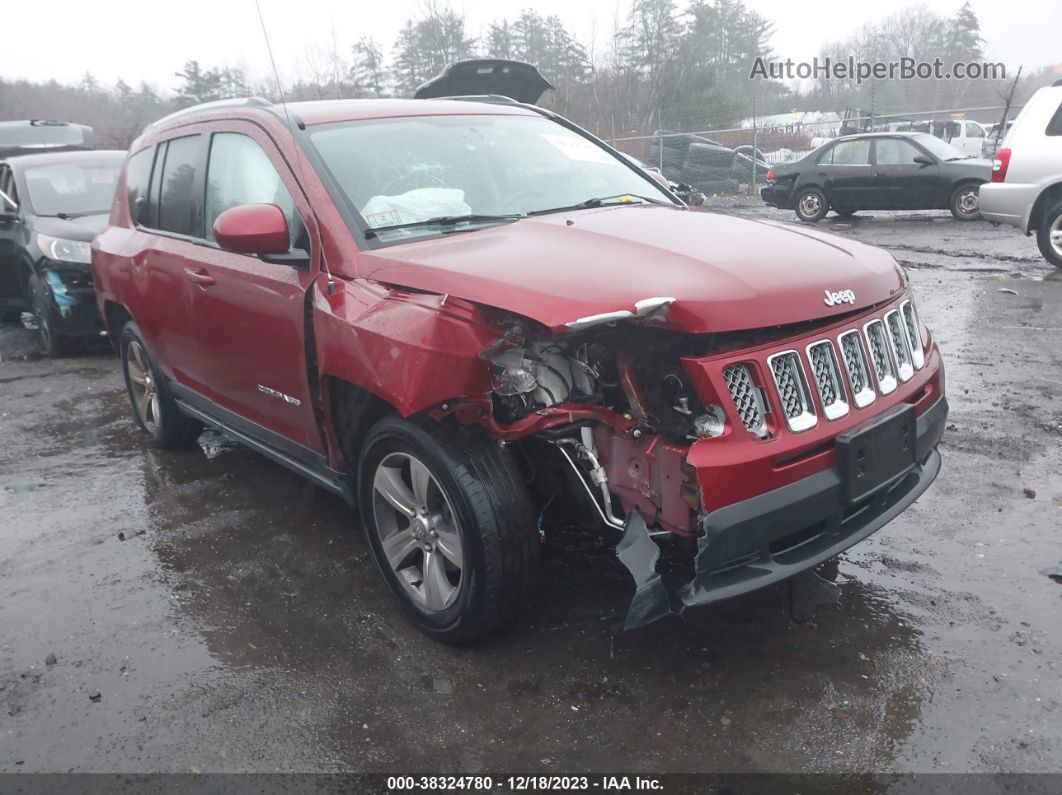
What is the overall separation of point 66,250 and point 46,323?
2.44 ft

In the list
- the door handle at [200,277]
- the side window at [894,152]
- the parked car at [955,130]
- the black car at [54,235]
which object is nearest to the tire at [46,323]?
the black car at [54,235]

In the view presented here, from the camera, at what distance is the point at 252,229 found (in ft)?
9.91

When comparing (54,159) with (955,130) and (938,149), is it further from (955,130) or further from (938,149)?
(955,130)

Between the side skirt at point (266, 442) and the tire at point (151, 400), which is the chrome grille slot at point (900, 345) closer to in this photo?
the side skirt at point (266, 442)

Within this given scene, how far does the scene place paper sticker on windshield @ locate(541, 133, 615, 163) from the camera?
3961 mm

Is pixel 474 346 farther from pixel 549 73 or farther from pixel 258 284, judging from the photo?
pixel 549 73

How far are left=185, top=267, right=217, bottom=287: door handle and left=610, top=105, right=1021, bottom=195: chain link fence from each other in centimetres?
1629

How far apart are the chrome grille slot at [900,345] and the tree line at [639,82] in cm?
1564

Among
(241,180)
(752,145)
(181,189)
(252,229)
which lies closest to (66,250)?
(181,189)

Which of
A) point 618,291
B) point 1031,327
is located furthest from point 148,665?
point 1031,327

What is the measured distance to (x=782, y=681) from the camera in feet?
8.71

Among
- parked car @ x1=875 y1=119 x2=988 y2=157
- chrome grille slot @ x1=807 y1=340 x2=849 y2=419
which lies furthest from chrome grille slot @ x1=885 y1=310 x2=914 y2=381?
parked car @ x1=875 y1=119 x2=988 y2=157

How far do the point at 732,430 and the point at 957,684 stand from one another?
1.13 metres

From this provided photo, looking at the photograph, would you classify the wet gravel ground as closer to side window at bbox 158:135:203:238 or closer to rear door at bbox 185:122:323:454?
rear door at bbox 185:122:323:454
